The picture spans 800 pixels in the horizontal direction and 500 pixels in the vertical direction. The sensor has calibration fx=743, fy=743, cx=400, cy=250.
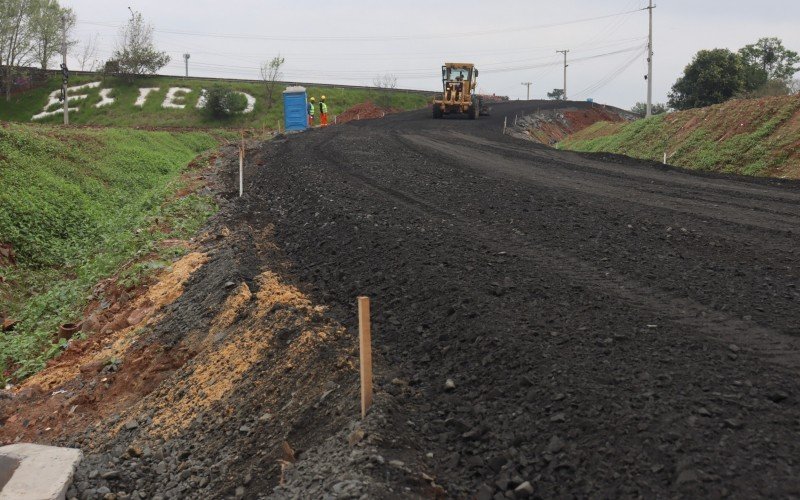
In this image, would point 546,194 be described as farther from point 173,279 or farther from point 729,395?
point 729,395

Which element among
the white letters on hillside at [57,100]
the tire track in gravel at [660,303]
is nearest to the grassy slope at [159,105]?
the white letters on hillside at [57,100]

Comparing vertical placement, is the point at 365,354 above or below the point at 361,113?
below

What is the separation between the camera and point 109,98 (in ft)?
216

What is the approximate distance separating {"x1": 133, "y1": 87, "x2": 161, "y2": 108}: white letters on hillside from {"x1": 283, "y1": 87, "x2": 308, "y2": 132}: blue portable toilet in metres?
30.4

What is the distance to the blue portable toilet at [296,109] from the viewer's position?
128 ft

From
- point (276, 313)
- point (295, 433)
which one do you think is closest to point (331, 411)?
point (295, 433)

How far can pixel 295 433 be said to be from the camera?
5.77m

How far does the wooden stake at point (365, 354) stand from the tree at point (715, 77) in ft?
140

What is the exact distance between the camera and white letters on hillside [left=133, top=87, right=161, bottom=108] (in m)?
64.9

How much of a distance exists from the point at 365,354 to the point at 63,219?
14269 millimetres

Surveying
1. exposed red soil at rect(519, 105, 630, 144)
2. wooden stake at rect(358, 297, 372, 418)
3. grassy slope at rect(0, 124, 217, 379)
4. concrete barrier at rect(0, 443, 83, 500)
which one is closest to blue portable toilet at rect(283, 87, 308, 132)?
exposed red soil at rect(519, 105, 630, 144)

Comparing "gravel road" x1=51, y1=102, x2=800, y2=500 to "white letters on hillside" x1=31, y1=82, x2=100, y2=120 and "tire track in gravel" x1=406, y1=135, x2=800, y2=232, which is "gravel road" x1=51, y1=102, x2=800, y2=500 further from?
"white letters on hillside" x1=31, y1=82, x2=100, y2=120

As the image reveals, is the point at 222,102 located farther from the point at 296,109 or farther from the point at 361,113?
the point at 296,109

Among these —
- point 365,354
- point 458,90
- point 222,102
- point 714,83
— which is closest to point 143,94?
point 222,102
